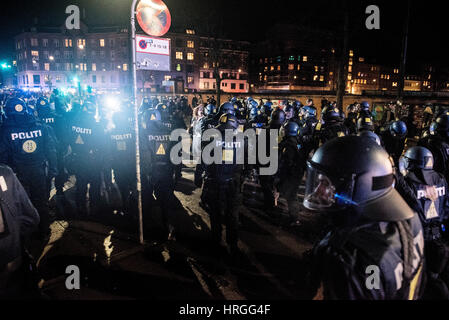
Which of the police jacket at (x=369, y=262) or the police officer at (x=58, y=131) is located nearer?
the police jacket at (x=369, y=262)

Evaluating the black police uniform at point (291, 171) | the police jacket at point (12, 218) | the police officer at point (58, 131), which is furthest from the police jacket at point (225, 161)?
the police officer at point (58, 131)

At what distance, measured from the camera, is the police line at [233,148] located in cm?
484

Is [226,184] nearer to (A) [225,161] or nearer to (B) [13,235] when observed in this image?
(A) [225,161]

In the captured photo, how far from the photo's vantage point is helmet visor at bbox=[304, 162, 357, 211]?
1884 mm

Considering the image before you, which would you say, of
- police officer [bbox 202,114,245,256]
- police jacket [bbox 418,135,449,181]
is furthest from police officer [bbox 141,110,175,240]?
police jacket [bbox 418,135,449,181]

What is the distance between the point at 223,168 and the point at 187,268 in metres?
1.71

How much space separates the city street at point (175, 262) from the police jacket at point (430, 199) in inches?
71.4

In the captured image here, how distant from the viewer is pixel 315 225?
21.0 feet

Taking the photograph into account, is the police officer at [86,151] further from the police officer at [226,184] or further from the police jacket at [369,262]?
the police jacket at [369,262]

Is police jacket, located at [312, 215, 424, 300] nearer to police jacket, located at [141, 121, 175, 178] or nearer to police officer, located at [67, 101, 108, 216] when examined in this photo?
police jacket, located at [141, 121, 175, 178]

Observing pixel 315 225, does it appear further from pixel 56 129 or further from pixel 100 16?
pixel 100 16

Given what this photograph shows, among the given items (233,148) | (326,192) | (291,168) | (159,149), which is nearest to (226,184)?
(233,148)

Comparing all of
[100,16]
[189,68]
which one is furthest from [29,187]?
[100,16]

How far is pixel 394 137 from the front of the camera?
871 cm
